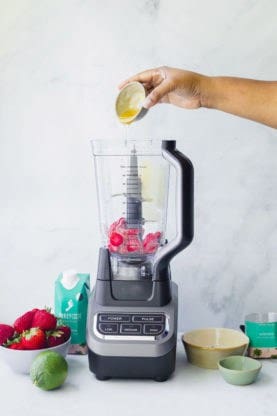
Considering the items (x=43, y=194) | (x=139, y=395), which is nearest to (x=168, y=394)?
(x=139, y=395)

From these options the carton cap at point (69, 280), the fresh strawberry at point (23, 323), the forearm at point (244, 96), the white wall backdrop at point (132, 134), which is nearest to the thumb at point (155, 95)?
the forearm at point (244, 96)

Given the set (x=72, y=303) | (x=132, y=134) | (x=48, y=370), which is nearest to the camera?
(x=48, y=370)

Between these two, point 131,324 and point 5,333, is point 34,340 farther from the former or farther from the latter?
point 131,324

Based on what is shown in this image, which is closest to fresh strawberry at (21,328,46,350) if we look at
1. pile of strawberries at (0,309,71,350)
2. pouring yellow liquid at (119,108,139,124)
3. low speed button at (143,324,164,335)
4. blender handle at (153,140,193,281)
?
pile of strawberries at (0,309,71,350)

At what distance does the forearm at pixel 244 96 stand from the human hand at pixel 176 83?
0.7 inches

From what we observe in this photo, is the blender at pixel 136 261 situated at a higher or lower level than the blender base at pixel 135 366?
higher

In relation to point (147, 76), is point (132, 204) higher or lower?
lower

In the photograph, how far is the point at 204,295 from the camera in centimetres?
177

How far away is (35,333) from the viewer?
56.1 inches

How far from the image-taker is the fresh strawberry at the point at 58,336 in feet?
4.72

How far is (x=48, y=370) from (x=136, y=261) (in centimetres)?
29

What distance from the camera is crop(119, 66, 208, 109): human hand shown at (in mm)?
1513

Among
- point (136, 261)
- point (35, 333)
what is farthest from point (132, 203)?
point (35, 333)

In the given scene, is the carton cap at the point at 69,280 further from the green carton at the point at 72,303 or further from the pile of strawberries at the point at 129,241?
the pile of strawberries at the point at 129,241
